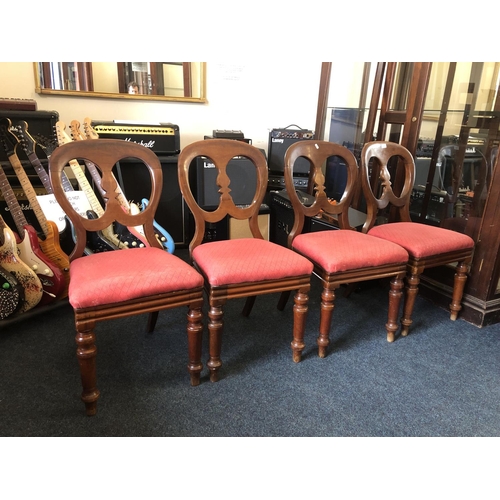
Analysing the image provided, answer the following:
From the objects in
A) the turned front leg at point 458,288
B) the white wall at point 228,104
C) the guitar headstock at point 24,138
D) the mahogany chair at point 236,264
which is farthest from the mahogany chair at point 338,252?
the white wall at point 228,104

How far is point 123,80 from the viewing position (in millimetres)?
2641

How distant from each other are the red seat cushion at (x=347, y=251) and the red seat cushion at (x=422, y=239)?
0.10 meters

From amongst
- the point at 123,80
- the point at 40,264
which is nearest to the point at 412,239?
the point at 40,264

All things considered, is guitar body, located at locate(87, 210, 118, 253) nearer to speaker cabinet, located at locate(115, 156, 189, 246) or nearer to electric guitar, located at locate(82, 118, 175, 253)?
electric guitar, located at locate(82, 118, 175, 253)

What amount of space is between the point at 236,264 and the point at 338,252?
1.45 ft

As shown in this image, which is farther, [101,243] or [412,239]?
[101,243]

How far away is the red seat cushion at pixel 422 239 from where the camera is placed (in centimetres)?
172

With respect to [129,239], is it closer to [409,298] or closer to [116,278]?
[116,278]

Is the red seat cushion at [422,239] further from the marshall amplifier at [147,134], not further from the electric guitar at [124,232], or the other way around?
the marshall amplifier at [147,134]

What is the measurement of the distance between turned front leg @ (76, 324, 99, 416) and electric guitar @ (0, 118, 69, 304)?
768 millimetres

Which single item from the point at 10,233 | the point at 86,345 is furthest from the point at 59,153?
the point at 86,345

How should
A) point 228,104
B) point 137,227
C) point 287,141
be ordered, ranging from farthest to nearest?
1. point 228,104
2. point 287,141
3. point 137,227

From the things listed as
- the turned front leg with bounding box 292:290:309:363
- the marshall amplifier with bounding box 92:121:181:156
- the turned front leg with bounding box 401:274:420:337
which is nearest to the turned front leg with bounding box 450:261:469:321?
the turned front leg with bounding box 401:274:420:337

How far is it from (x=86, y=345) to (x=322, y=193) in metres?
1.19
